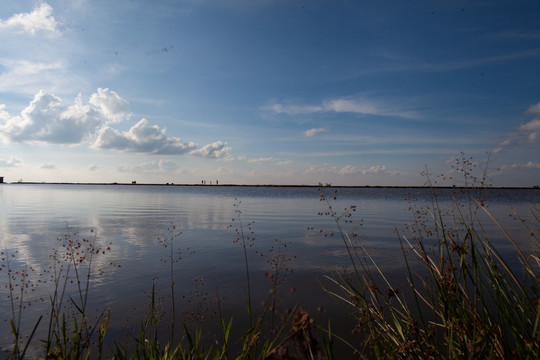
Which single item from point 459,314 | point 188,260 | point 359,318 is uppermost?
point 459,314

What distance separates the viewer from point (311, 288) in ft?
24.1

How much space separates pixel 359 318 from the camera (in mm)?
3605

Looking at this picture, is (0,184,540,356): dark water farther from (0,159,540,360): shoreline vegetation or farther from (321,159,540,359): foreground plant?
(321,159,540,359): foreground plant

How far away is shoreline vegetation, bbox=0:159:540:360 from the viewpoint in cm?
235

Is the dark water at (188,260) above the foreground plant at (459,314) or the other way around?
the other way around

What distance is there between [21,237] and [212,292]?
984 centimetres

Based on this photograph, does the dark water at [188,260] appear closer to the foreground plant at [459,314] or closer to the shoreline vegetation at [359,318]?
the shoreline vegetation at [359,318]

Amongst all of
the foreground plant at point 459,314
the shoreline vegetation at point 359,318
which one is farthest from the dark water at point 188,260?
the foreground plant at point 459,314

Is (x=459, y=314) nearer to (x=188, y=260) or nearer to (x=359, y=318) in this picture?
(x=359, y=318)

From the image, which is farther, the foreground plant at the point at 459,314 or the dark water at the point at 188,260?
the dark water at the point at 188,260

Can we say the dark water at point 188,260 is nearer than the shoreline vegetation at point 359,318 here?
No

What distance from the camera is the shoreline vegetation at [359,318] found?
2.35 m

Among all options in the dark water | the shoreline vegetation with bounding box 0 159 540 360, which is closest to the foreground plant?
the shoreline vegetation with bounding box 0 159 540 360

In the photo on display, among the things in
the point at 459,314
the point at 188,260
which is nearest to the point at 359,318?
the point at 459,314
